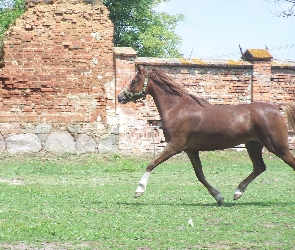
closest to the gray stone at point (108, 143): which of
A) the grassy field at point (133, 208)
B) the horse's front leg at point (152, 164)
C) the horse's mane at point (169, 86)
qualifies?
the grassy field at point (133, 208)

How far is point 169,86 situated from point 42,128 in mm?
7220

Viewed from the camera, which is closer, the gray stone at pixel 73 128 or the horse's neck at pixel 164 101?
the horse's neck at pixel 164 101

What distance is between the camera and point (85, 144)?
1727cm

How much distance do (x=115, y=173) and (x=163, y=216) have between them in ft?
21.2

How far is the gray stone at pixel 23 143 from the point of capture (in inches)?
665

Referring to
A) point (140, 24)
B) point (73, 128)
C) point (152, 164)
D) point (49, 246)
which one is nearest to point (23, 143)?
point (73, 128)

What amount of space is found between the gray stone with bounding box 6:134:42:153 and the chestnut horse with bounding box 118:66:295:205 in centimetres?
705

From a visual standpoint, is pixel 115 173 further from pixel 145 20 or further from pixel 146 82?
pixel 145 20

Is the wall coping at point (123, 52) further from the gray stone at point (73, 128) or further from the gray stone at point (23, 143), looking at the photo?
the gray stone at point (23, 143)

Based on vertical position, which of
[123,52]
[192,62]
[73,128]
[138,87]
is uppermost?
[138,87]

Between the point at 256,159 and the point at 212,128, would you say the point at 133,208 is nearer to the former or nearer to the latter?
the point at 212,128

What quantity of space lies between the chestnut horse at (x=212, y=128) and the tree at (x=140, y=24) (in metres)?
23.6

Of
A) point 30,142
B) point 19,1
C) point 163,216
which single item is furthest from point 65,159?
point 19,1

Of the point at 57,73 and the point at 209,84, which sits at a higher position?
the point at 57,73
